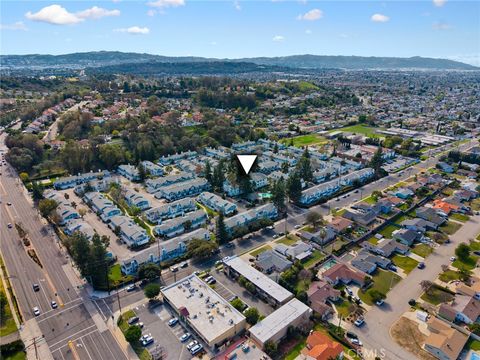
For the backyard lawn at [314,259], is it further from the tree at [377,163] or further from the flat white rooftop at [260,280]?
the tree at [377,163]

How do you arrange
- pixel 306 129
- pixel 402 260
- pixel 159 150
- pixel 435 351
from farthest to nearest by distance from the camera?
1. pixel 306 129
2. pixel 159 150
3. pixel 402 260
4. pixel 435 351

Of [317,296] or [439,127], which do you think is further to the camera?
[439,127]

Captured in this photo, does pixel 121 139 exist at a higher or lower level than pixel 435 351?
higher

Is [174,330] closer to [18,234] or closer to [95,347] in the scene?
[95,347]

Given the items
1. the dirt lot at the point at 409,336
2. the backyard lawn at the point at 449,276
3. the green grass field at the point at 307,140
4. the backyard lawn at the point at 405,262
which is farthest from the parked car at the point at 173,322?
the green grass field at the point at 307,140

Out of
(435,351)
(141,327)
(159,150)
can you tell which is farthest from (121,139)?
(435,351)

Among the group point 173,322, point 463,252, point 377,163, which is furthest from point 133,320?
point 377,163
